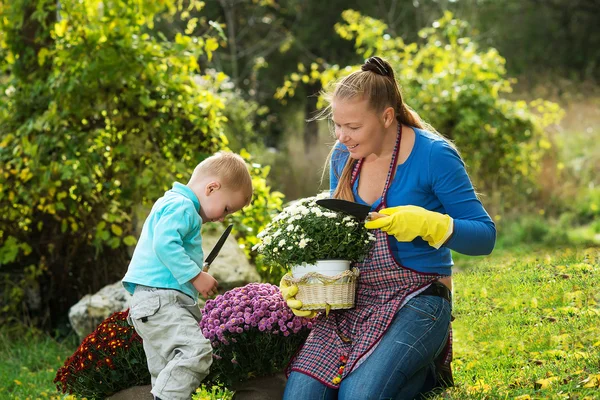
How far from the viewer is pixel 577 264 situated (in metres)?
3.36

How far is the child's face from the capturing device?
3.01 m

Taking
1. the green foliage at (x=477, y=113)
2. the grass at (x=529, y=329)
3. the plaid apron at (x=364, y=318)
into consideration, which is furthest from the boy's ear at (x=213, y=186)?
the green foliage at (x=477, y=113)

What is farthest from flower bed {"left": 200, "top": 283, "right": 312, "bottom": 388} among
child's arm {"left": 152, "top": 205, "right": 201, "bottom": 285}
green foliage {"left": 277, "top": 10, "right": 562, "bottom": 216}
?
green foliage {"left": 277, "top": 10, "right": 562, "bottom": 216}

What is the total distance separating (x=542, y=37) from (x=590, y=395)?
Result: 17.4m

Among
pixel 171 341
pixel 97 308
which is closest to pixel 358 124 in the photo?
pixel 171 341

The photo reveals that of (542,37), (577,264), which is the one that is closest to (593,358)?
(577,264)

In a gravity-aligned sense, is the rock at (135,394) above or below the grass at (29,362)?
above

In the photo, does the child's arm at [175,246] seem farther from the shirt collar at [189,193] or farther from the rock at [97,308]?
the rock at [97,308]

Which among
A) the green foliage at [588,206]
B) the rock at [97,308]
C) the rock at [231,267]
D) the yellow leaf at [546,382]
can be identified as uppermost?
the yellow leaf at [546,382]

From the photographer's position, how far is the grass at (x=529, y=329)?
2988mm

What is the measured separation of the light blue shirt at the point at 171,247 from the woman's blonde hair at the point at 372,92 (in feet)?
1.92

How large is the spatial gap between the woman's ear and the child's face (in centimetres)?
62

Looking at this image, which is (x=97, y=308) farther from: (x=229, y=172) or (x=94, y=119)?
(x=229, y=172)

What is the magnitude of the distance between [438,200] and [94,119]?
3.00 metres
